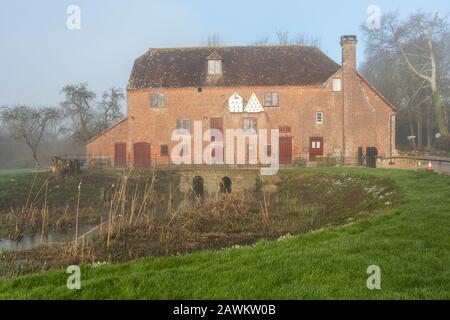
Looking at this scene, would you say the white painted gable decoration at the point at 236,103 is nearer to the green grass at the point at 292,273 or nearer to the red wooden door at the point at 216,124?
the red wooden door at the point at 216,124

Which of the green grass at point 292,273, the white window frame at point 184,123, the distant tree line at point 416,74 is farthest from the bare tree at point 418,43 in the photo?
the green grass at point 292,273

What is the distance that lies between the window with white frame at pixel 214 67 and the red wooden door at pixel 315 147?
960cm

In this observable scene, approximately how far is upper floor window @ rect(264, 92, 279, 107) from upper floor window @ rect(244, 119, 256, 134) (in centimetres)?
181

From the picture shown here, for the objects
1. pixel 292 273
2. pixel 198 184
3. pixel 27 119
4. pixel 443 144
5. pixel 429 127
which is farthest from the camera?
pixel 429 127

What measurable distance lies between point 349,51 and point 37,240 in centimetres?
2700

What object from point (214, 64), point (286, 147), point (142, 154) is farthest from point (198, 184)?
point (214, 64)

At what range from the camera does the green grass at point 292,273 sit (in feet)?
18.0

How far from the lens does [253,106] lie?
116 ft

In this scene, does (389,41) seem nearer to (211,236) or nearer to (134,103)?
(134,103)

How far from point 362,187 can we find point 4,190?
1833 centimetres

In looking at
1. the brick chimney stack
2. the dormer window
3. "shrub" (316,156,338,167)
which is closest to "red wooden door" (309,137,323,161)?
"shrub" (316,156,338,167)

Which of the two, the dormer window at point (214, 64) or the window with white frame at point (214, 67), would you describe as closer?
the dormer window at point (214, 64)

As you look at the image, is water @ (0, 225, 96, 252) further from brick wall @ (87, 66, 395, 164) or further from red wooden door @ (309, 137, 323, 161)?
red wooden door @ (309, 137, 323, 161)

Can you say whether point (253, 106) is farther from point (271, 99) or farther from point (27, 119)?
point (27, 119)
